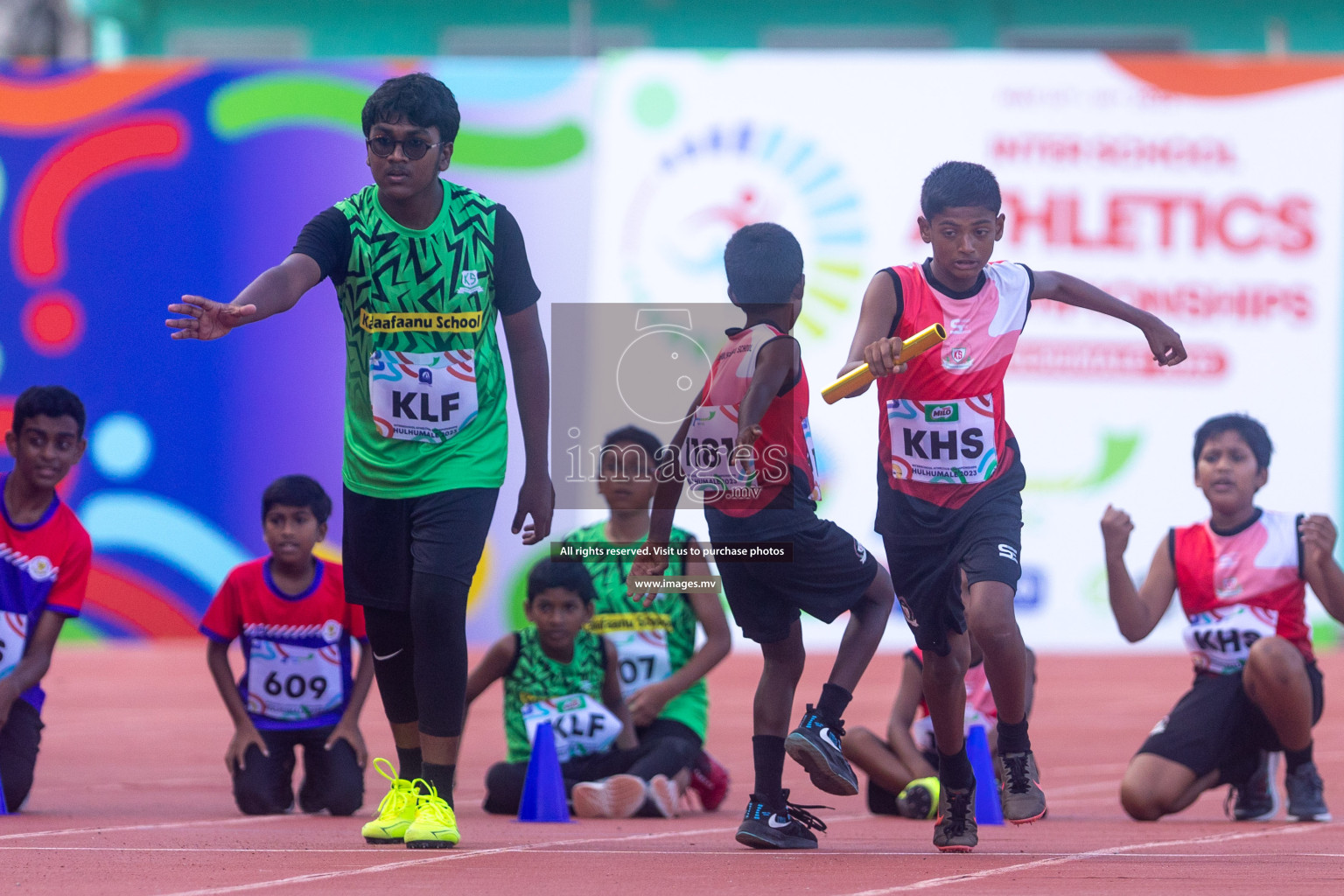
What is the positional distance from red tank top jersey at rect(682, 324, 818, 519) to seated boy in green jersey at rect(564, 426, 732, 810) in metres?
1.87

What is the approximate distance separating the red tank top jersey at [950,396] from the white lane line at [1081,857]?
1.04 m

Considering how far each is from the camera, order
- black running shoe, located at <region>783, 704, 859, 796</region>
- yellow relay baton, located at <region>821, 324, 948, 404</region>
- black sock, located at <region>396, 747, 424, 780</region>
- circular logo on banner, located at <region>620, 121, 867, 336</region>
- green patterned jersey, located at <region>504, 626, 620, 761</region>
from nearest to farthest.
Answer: yellow relay baton, located at <region>821, 324, 948, 404</region>, black running shoe, located at <region>783, 704, 859, 796</region>, black sock, located at <region>396, 747, 424, 780</region>, green patterned jersey, located at <region>504, 626, 620, 761</region>, circular logo on banner, located at <region>620, 121, 867, 336</region>

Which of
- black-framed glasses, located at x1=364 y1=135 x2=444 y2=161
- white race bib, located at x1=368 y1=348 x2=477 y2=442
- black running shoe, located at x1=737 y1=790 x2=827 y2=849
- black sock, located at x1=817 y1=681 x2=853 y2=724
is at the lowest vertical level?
black running shoe, located at x1=737 y1=790 x2=827 y2=849

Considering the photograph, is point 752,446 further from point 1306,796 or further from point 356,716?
point 1306,796

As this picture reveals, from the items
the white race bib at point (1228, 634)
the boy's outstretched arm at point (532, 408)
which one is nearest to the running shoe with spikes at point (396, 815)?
the boy's outstretched arm at point (532, 408)

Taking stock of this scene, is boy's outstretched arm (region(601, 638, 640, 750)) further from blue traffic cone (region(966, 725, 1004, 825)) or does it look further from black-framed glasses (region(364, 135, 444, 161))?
black-framed glasses (region(364, 135, 444, 161))

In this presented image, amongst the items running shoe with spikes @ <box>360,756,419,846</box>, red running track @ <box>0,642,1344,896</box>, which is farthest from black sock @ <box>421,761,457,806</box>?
red running track @ <box>0,642,1344,896</box>

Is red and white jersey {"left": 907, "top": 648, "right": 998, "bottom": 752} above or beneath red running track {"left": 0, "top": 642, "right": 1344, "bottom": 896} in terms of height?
above

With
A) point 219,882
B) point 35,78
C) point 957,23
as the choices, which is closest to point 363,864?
point 219,882

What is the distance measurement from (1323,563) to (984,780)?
1.59 meters

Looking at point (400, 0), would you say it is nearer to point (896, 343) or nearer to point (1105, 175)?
point (1105, 175)

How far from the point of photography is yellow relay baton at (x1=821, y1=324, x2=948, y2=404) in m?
4.40

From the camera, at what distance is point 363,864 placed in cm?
439

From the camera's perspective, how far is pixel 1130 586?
21.1ft
